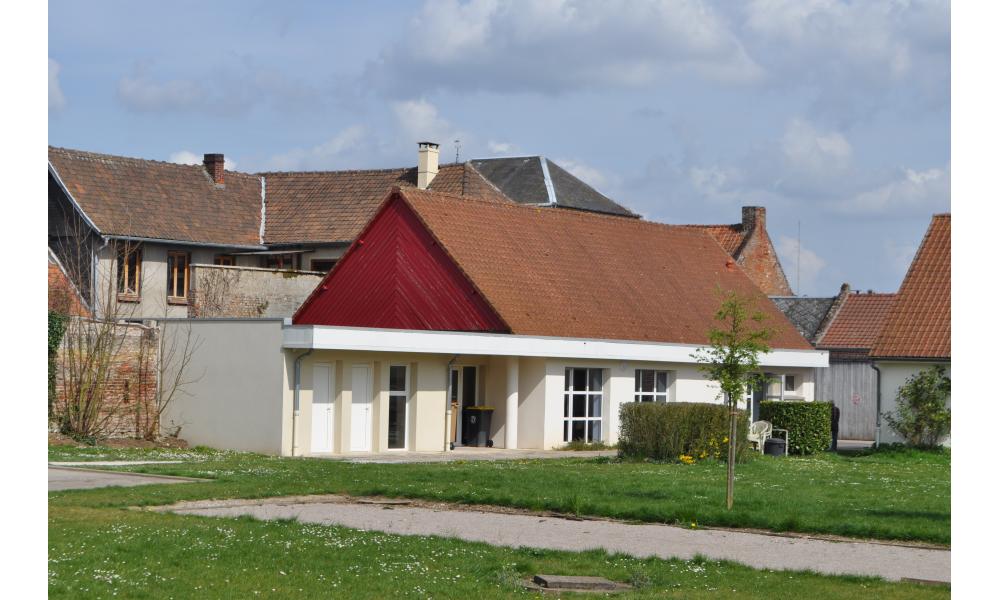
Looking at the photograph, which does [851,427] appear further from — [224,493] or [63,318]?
[224,493]

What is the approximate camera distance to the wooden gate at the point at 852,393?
51.5 m

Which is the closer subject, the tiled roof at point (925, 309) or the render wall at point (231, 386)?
the render wall at point (231, 386)

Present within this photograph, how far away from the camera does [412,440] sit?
35875 mm

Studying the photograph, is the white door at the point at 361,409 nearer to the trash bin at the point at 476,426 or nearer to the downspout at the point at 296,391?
the downspout at the point at 296,391

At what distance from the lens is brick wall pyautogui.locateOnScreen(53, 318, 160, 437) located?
3356cm

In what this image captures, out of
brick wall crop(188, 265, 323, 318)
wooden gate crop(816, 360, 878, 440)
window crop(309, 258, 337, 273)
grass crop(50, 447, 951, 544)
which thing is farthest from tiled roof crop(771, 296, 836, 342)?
grass crop(50, 447, 951, 544)

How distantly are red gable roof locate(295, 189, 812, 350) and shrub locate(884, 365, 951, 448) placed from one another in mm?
3859

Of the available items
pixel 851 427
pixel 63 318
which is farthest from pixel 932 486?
pixel 851 427

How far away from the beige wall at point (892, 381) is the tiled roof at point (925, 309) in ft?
0.95

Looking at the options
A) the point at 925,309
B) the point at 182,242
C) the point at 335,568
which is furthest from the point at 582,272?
the point at 335,568

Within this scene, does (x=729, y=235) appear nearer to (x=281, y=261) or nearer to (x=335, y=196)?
(x=335, y=196)

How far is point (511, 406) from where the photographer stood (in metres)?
37.9

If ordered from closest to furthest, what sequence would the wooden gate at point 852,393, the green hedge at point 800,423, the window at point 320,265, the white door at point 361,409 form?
1. the white door at point 361,409
2. the green hedge at point 800,423
3. the window at point 320,265
4. the wooden gate at point 852,393

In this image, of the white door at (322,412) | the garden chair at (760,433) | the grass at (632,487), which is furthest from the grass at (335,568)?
the garden chair at (760,433)
